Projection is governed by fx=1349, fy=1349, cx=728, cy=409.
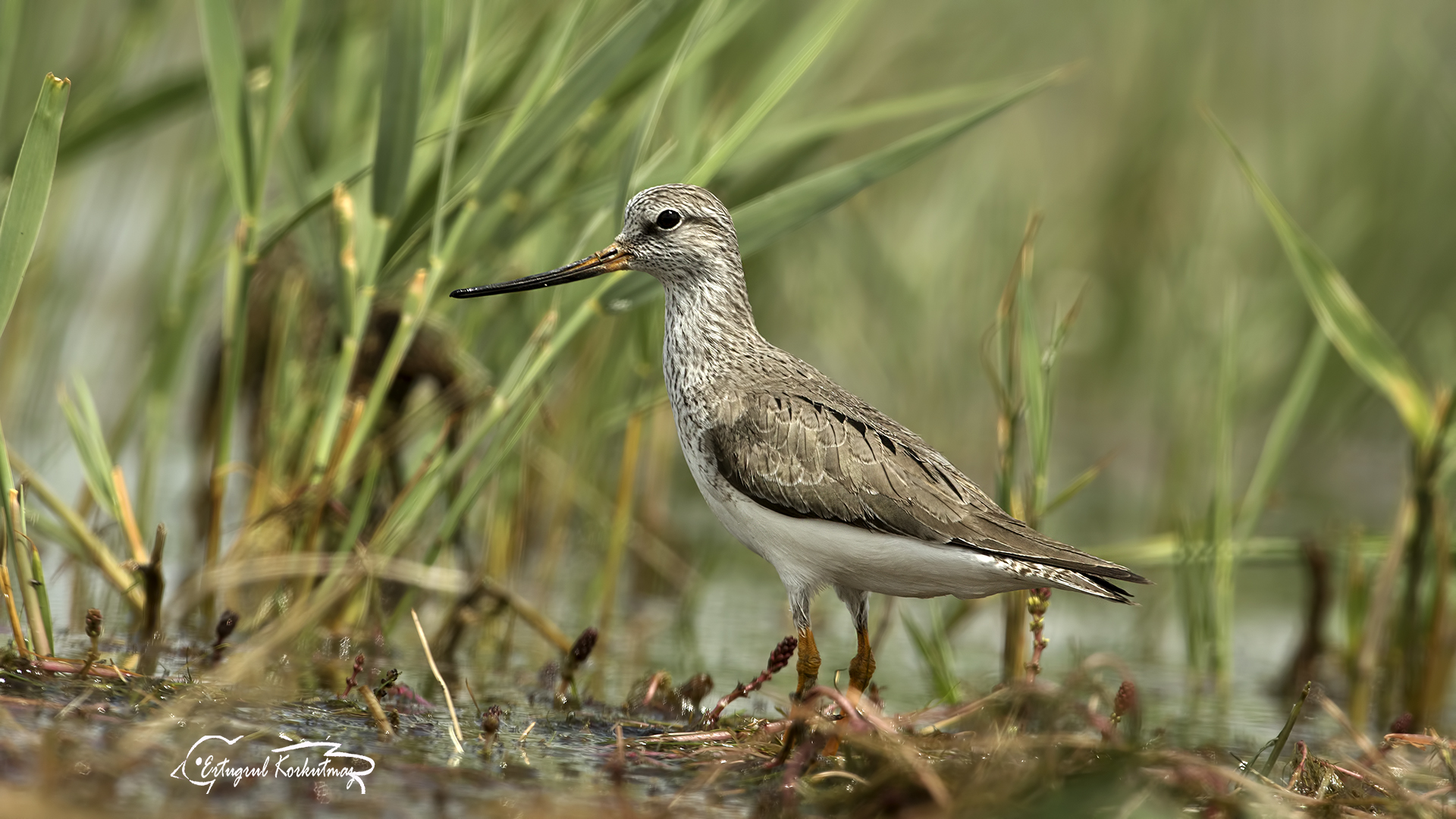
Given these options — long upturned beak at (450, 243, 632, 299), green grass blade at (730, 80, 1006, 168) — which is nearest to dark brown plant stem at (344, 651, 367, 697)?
long upturned beak at (450, 243, 632, 299)

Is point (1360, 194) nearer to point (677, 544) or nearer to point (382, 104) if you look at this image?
point (677, 544)

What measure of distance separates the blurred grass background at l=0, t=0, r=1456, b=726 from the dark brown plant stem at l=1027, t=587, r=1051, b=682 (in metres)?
1.68

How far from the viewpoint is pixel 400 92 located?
486 centimetres

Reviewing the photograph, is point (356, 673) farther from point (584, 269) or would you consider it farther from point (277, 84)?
point (277, 84)

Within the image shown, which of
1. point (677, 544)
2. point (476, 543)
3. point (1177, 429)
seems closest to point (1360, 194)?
point (1177, 429)

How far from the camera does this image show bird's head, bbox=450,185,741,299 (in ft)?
16.7

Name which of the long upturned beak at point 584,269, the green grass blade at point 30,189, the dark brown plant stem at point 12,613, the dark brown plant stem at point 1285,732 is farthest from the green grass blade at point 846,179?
the dark brown plant stem at point 12,613

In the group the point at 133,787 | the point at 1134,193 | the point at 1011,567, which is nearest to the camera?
the point at 133,787

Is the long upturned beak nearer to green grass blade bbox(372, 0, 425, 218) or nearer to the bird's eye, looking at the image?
the bird's eye

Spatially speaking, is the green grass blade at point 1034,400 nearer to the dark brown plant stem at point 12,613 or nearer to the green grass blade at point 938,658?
the green grass blade at point 938,658

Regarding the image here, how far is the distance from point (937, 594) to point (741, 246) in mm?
1625

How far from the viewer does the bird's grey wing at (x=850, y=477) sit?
4.51 m

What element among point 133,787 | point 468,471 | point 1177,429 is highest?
point 1177,429

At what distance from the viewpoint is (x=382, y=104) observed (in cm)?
487
